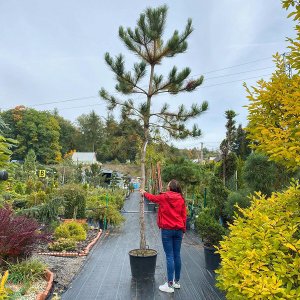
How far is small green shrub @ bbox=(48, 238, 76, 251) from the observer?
23.2 ft

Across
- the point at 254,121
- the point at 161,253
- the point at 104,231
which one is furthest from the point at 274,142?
the point at 104,231

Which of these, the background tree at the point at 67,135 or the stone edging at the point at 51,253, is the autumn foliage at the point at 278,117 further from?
the background tree at the point at 67,135

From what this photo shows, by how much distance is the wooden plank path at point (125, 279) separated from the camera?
4.66m

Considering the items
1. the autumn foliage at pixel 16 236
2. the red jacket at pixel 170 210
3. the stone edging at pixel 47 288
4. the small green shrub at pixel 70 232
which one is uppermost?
the red jacket at pixel 170 210

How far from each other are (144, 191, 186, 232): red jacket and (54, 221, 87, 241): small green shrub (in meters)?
3.75

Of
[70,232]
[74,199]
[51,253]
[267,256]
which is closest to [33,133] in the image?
[74,199]

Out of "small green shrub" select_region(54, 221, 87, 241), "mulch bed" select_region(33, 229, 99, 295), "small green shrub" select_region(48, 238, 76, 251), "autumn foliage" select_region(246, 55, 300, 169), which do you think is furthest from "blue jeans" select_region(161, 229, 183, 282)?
"small green shrub" select_region(54, 221, 87, 241)

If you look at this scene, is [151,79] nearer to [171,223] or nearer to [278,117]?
[171,223]

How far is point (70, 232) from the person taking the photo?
8.05 metres

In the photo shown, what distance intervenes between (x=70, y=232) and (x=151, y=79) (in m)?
4.09

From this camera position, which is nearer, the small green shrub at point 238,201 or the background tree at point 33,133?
the small green shrub at point 238,201

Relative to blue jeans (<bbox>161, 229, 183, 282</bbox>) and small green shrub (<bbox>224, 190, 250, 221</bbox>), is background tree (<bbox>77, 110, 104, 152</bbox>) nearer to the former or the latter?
small green shrub (<bbox>224, 190, 250, 221</bbox>)

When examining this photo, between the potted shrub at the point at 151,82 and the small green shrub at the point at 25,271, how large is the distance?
1.32 meters

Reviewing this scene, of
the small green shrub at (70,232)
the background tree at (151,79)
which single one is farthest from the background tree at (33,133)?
the background tree at (151,79)
